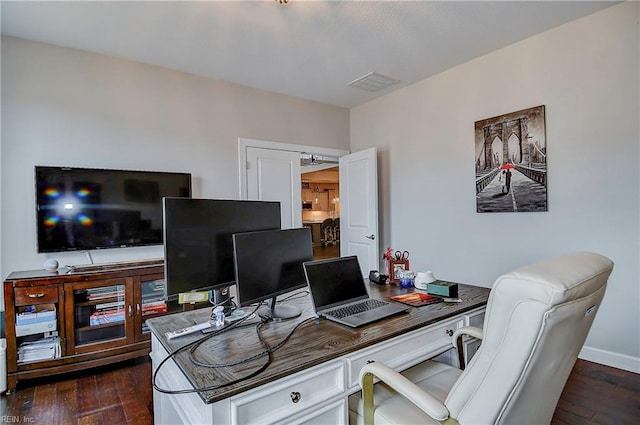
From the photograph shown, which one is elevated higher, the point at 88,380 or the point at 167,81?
the point at 167,81

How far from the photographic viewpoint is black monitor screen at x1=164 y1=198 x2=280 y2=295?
135 centimetres

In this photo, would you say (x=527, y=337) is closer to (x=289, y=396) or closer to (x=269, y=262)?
(x=289, y=396)

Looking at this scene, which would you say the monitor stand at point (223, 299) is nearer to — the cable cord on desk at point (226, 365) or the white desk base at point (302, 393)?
the cable cord on desk at point (226, 365)

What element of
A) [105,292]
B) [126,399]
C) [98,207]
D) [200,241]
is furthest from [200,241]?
[98,207]

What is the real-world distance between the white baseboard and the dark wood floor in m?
0.06

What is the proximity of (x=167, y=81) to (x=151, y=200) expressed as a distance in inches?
48.5

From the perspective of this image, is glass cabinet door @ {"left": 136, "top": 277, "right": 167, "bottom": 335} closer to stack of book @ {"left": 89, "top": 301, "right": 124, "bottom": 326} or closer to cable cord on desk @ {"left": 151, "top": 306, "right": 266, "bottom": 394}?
stack of book @ {"left": 89, "top": 301, "right": 124, "bottom": 326}

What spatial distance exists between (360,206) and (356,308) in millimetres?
2781

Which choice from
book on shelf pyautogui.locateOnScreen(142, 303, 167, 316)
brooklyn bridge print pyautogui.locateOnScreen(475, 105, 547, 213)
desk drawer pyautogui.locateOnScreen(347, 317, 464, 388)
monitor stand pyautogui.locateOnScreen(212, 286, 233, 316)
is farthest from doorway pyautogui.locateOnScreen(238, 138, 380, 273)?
desk drawer pyautogui.locateOnScreen(347, 317, 464, 388)

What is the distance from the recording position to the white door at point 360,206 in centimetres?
409

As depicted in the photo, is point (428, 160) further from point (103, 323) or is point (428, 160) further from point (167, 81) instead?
point (103, 323)

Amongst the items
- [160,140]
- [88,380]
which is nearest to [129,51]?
[160,140]

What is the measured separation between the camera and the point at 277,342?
4.03 ft

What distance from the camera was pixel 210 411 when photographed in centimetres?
89
